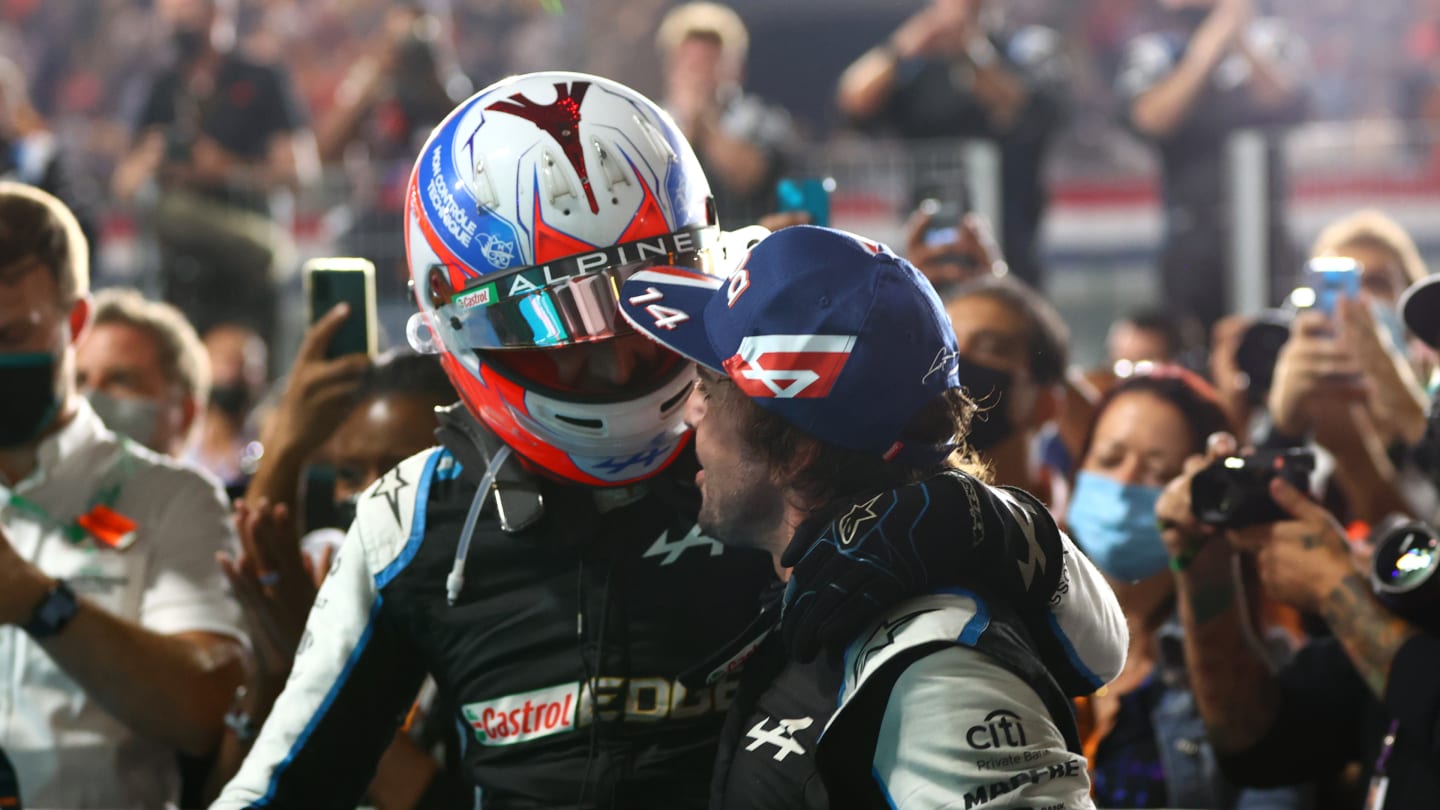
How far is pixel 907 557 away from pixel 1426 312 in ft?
6.10

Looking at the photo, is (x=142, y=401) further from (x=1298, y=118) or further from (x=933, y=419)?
(x=1298, y=118)

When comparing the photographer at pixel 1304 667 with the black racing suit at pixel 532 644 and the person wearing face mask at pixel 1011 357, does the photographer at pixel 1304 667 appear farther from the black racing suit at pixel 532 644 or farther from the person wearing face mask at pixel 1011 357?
the black racing suit at pixel 532 644

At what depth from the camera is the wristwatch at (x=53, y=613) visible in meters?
2.83

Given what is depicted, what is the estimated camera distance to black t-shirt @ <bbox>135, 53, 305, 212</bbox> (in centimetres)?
721

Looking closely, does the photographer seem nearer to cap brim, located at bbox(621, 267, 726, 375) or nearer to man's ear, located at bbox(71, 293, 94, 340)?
cap brim, located at bbox(621, 267, 726, 375)

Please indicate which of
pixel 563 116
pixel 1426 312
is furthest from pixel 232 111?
pixel 1426 312

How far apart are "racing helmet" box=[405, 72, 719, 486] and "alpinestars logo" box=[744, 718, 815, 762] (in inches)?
22.8

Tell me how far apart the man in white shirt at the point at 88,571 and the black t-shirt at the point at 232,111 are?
4004mm

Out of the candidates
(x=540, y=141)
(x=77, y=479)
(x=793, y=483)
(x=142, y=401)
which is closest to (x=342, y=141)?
(x=142, y=401)

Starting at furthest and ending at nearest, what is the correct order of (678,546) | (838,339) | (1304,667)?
1. (1304,667)
2. (678,546)
3. (838,339)

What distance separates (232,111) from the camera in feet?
23.8

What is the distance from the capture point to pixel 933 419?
6.50ft

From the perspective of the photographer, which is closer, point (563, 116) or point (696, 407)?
point (696, 407)

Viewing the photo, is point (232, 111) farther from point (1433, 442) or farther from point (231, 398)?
→ point (1433, 442)
